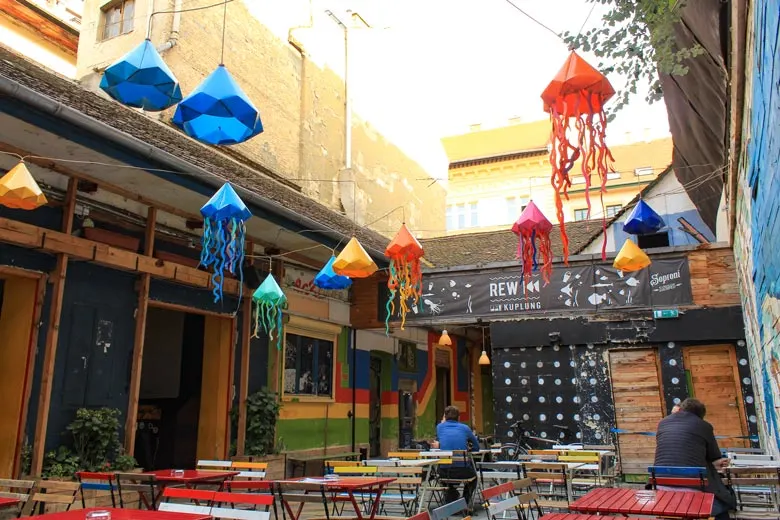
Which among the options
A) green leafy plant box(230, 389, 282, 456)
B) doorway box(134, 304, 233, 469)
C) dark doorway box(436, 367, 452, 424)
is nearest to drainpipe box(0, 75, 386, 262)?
doorway box(134, 304, 233, 469)

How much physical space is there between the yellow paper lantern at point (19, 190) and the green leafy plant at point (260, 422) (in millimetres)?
Answer: 5289

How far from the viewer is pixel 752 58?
14.5 ft

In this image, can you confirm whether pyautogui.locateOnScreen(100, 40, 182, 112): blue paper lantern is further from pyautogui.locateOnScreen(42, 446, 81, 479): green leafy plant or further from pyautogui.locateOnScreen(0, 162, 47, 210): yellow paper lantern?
pyautogui.locateOnScreen(42, 446, 81, 479): green leafy plant

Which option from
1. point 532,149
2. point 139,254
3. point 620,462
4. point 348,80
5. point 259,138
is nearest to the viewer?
point 139,254

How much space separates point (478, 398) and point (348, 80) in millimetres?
11470

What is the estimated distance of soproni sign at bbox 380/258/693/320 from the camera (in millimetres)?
11695

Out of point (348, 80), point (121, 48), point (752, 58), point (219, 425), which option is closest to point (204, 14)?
point (121, 48)

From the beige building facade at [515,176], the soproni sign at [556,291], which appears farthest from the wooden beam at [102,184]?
the beige building facade at [515,176]

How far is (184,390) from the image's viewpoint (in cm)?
1101

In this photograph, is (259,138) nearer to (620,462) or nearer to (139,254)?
(139,254)

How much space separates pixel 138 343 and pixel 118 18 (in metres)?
9.93

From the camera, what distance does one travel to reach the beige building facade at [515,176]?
108 feet

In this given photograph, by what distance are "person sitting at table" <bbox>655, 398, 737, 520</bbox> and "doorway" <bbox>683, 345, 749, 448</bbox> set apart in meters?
6.29

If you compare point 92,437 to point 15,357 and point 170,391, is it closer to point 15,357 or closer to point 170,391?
point 15,357
